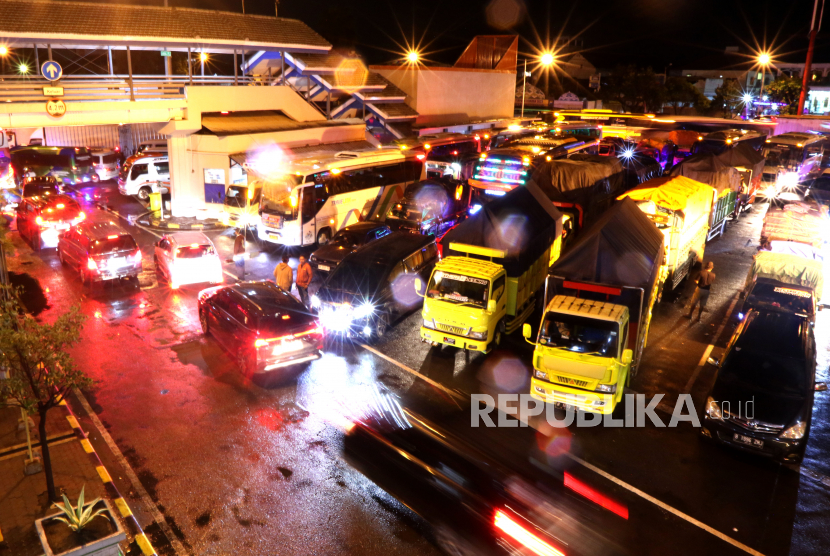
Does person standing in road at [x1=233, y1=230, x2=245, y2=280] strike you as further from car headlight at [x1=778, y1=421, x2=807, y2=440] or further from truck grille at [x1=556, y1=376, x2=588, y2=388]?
car headlight at [x1=778, y1=421, x2=807, y2=440]

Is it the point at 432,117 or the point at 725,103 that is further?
the point at 725,103

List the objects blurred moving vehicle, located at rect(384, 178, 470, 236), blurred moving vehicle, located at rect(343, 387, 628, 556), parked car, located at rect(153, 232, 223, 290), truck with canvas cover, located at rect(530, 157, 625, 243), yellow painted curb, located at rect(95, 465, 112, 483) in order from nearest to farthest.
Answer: blurred moving vehicle, located at rect(343, 387, 628, 556), yellow painted curb, located at rect(95, 465, 112, 483), parked car, located at rect(153, 232, 223, 290), truck with canvas cover, located at rect(530, 157, 625, 243), blurred moving vehicle, located at rect(384, 178, 470, 236)

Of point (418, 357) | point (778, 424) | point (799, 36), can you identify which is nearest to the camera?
point (778, 424)

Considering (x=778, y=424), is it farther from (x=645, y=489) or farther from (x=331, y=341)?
(x=331, y=341)

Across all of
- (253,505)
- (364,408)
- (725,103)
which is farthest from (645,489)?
(725,103)

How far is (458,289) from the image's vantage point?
45.9ft

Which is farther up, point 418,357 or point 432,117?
point 432,117

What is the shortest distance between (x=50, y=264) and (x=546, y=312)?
1727 cm

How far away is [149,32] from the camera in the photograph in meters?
25.5

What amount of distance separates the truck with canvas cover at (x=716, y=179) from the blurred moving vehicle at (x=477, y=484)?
48.3 feet

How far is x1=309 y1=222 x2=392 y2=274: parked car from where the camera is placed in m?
17.7

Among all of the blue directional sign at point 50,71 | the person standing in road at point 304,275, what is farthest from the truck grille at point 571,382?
the blue directional sign at point 50,71

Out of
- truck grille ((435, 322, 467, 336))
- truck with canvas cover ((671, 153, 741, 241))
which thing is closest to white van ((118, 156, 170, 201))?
truck grille ((435, 322, 467, 336))

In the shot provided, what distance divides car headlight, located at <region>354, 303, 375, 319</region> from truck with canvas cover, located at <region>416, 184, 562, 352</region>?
5.32 ft
